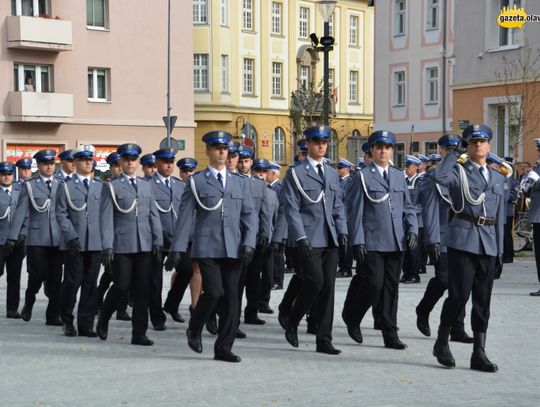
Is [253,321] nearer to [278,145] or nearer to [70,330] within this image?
[70,330]

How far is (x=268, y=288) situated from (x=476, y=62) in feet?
84.1

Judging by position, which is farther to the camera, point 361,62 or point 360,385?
point 361,62

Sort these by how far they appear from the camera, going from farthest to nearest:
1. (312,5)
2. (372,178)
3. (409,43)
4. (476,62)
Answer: (312,5) → (409,43) → (476,62) → (372,178)

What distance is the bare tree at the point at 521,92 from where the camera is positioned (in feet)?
108

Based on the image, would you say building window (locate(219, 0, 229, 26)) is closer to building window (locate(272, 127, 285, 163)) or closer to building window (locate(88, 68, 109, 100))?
building window (locate(272, 127, 285, 163))

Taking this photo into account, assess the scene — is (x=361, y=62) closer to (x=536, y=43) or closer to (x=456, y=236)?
(x=536, y=43)

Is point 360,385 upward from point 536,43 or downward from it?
downward

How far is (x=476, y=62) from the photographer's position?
3744cm

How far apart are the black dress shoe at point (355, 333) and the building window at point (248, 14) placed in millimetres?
50973

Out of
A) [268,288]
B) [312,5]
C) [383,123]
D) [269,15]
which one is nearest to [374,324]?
[268,288]

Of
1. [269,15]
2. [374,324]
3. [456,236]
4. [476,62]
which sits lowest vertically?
[374,324]

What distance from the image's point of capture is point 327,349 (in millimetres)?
10430

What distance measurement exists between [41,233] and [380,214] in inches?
175

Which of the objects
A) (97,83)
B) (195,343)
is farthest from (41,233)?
(97,83)
